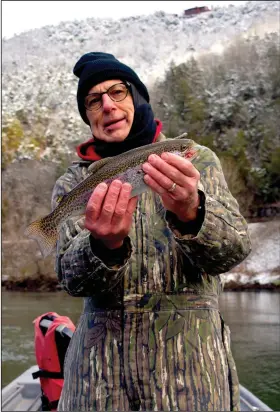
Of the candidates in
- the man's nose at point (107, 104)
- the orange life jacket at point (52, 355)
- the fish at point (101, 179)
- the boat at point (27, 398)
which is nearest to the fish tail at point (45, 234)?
the fish at point (101, 179)

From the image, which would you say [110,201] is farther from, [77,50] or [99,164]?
[77,50]

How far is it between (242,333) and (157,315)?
15.3m

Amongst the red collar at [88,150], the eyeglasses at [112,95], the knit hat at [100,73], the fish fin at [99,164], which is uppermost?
the knit hat at [100,73]

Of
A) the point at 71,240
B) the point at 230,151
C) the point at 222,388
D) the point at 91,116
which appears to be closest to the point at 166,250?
the point at 71,240

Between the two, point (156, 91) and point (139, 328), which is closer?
point (139, 328)

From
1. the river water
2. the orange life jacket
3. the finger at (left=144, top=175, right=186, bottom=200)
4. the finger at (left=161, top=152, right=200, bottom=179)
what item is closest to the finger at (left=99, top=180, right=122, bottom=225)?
the finger at (left=144, top=175, right=186, bottom=200)

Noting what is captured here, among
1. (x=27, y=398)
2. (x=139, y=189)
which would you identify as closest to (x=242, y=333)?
(x=27, y=398)

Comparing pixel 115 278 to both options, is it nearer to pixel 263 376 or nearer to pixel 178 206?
pixel 178 206

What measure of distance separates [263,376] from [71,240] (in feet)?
37.2

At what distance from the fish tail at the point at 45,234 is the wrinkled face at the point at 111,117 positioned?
0.52 metres

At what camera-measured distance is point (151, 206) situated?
2402 millimetres

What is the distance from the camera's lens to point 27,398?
8148mm

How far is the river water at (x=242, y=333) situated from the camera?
1248 centimetres

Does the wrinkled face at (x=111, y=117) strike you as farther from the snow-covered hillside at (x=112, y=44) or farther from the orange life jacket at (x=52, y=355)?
the snow-covered hillside at (x=112, y=44)
